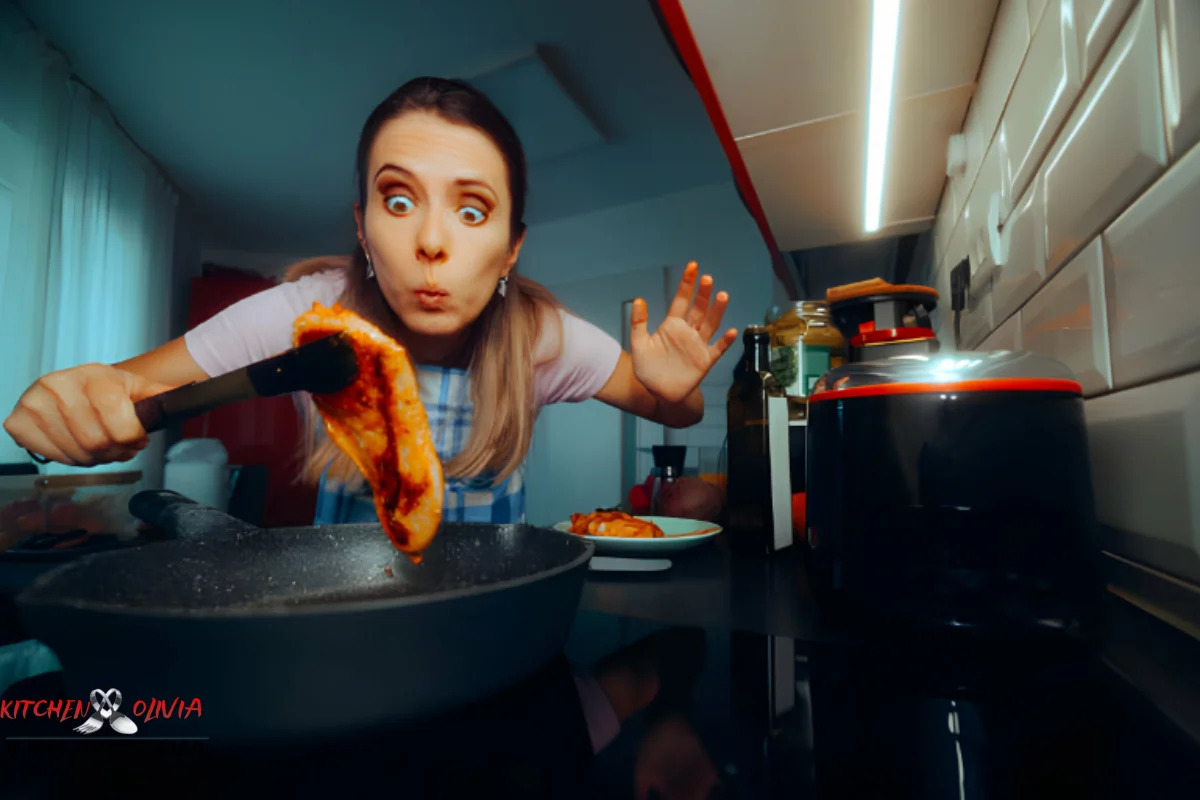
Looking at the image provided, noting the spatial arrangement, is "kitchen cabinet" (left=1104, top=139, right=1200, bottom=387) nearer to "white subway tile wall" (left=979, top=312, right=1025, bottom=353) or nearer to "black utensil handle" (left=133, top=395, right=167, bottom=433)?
"white subway tile wall" (left=979, top=312, right=1025, bottom=353)

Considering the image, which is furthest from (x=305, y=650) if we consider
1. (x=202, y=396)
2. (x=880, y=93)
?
(x=880, y=93)

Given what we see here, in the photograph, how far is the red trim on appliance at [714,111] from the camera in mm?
632

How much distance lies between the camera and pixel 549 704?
0.24 meters

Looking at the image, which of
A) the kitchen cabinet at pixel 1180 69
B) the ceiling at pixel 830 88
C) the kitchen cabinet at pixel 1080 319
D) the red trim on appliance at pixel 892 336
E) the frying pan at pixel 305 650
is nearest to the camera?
the frying pan at pixel 305 650

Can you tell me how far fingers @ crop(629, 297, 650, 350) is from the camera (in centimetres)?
84

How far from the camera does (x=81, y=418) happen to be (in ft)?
1.83

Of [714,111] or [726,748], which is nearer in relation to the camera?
[726,748]

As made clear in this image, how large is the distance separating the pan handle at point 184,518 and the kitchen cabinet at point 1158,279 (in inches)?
23.3

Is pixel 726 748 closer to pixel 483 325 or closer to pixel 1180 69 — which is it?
pixel 1180 69

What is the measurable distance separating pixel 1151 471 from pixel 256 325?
912mm

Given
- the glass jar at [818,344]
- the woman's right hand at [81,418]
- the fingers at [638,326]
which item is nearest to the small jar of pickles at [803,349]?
the glass jar at [818,344]

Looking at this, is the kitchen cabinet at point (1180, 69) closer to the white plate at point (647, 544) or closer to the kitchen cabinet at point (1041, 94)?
the kitchen cabinet at point (1041, 94)

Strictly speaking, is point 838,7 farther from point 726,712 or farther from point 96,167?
A: point 96,167

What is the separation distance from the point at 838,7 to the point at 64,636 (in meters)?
0.78
